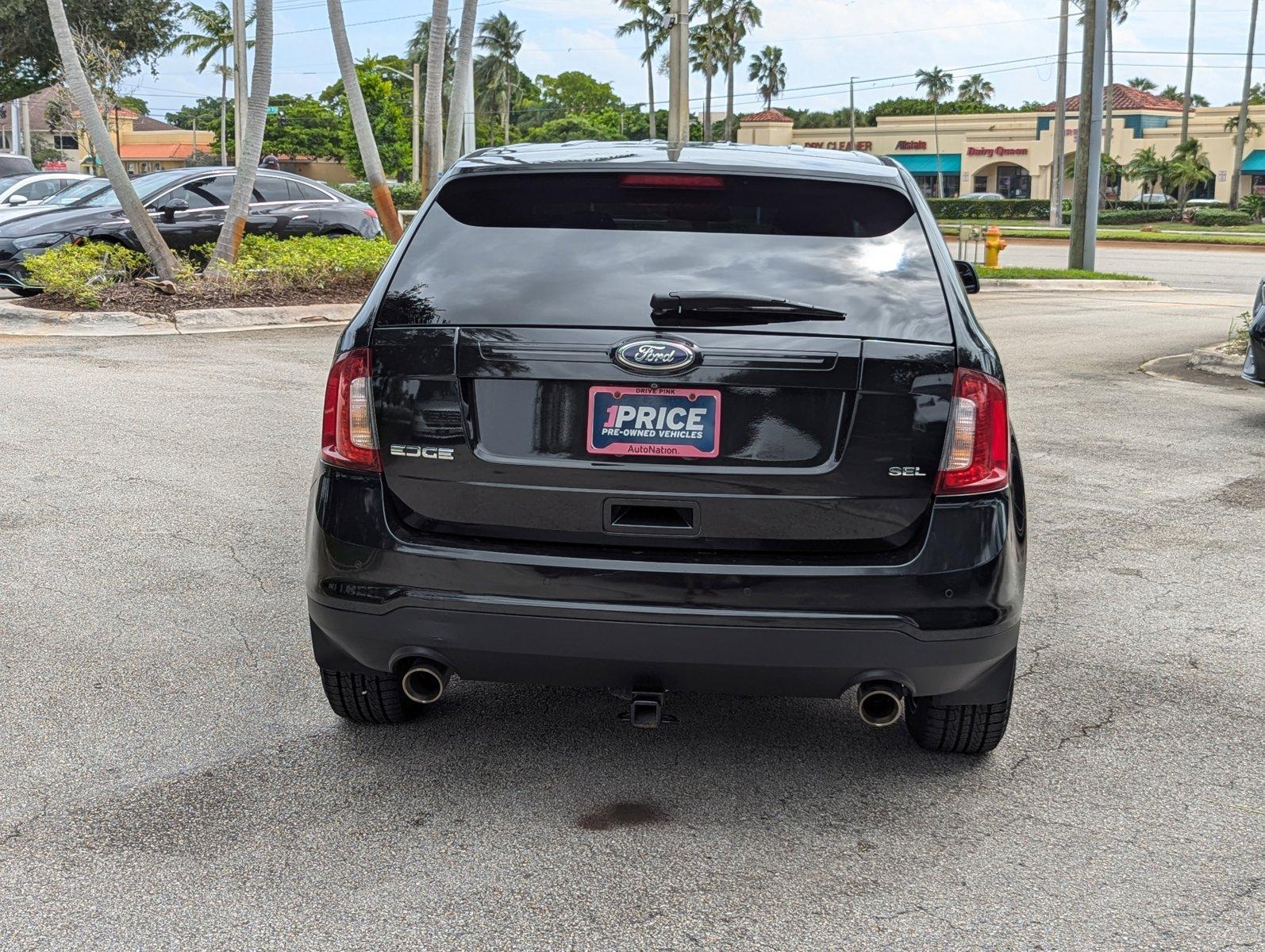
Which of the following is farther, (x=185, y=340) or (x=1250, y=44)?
(x=1250, y=44)

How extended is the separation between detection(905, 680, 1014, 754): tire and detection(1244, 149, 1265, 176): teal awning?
81.0 m

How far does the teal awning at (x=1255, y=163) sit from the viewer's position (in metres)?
75.5

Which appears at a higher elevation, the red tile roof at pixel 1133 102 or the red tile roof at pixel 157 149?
the red tile roof at pixel 1133 102

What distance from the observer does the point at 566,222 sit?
12.1 feet

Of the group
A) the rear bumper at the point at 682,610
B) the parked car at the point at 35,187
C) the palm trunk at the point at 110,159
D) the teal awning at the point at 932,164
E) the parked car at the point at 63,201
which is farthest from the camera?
the teal awning at the point at 932,164

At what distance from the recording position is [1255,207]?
5781 centimetres

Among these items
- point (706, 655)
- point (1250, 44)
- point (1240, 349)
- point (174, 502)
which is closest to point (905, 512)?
point (706, 655)

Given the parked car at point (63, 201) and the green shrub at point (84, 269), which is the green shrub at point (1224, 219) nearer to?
the parked car at point (63, 201)

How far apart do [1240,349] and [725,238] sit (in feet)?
36.3

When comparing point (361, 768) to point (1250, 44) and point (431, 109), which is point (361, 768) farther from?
point (1250, 44)

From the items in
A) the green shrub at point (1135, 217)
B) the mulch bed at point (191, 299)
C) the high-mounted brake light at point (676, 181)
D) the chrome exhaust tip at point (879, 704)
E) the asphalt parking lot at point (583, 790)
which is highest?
the high-mounted brake light at point (676, 181)

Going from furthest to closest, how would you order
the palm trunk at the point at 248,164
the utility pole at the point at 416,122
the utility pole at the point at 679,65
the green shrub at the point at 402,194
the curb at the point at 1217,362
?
1. the utility pole at the point at 416,122
2. the green shrub at the point at 402,194
3. the utility pole at the point at 679,65
4. the palm trunk at the point at 248,164
5. the curb at the point at 1217,362

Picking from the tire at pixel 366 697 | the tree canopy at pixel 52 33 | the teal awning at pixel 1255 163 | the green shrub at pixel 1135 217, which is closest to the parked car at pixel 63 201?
the tire at pixel 366 697

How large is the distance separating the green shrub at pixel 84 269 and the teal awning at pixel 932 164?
73.1 meters
